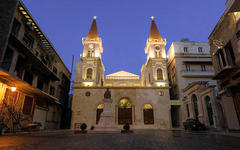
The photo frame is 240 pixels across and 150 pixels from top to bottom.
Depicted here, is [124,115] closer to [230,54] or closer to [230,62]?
[230,62]

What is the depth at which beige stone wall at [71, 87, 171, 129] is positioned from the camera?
2580 centimetres

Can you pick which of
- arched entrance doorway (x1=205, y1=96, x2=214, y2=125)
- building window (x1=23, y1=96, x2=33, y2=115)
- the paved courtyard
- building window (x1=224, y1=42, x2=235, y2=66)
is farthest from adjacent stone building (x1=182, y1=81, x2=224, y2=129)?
building window (x1=23, y1=96, x2=33, y2=115)

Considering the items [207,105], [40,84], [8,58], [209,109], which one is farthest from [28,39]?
[209,109]

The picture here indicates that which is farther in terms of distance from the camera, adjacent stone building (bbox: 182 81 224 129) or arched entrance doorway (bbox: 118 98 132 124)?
arched entrance doorway (bbox: 118 98 132 124)

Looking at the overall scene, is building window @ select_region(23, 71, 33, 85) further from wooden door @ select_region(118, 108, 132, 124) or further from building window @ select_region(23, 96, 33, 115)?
wooden door @ select_region(118, 108, 132, 124)

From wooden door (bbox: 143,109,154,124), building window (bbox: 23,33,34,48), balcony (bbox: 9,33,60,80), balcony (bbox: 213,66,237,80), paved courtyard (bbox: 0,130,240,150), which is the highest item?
building window (bbox: 23,33,34,48)

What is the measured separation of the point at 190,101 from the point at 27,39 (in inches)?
961

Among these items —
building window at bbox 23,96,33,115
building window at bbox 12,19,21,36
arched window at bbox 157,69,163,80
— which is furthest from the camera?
arched window at bbox 157,69,163,80

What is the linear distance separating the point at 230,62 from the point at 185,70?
619 inches

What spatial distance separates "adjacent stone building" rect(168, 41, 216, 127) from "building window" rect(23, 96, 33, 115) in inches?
907

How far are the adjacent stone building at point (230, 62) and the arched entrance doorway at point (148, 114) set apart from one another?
13.1 metres

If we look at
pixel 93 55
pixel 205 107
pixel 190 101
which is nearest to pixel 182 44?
pixel 190 101

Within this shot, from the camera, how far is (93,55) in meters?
32.0

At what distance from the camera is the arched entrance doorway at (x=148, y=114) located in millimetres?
Result: 26062
